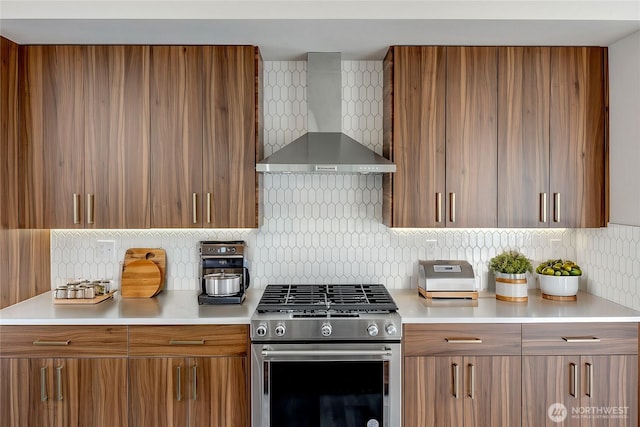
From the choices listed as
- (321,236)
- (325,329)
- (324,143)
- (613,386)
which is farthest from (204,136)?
(613,386)

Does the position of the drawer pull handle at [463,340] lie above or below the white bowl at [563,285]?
below

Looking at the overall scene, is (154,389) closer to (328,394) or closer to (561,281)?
(328,394)

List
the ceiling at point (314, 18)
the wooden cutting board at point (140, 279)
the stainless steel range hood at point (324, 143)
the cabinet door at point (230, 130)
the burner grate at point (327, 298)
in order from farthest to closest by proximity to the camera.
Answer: the wooden cutting board at point (140, 279) < the cabinet door at point (230, 130) < the stainless steel range hood at point (324, 143) < the burner grate at point (327, 298) < the ceiling at point (314, 18)

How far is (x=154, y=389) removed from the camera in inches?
100

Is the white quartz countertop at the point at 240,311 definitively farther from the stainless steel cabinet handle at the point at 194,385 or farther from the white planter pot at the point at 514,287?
the stainless steel cabinet handle at the point at 194,385

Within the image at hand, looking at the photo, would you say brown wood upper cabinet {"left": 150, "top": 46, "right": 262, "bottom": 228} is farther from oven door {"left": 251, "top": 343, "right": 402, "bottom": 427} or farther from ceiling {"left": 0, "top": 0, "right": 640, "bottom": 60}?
oven door {"left": 251, "top": 343, "right": 402, "bottom": 427}

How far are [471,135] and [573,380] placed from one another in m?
1.41

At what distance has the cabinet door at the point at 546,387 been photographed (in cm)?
256

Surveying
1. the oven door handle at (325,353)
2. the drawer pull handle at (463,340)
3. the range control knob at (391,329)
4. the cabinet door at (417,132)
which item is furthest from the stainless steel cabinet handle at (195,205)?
the drawer pull handle at (463,340)

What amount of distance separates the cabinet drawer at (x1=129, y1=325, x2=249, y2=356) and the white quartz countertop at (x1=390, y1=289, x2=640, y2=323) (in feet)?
2.78

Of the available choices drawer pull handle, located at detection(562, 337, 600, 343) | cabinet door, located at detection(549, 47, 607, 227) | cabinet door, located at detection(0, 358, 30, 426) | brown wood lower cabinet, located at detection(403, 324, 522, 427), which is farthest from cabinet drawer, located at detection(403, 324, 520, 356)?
cabinet door, located at detection(0, 358, 30, 426)

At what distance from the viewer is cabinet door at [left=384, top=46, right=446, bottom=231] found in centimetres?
292

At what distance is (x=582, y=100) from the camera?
2930 millimetres

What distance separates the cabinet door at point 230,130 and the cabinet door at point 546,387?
1679 millimetres
